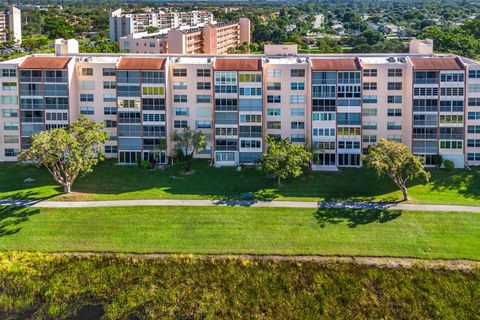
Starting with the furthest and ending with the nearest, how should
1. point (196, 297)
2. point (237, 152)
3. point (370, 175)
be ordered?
point (237, 152) < point (370, 175) < point (196, 297)

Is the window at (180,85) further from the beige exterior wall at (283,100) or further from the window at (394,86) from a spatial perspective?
the window at (394,86)

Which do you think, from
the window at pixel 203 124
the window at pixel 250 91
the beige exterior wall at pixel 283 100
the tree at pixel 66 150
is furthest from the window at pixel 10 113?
the window at pixel 250 91

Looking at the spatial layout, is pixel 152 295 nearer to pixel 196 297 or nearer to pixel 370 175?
A: pixel 196 297

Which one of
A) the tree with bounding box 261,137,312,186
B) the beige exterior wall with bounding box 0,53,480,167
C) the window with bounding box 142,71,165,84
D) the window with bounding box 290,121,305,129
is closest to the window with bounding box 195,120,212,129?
the beige exterior wall with bounding box 0,53,480,167

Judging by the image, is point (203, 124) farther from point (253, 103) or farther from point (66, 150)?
point (66, 150)

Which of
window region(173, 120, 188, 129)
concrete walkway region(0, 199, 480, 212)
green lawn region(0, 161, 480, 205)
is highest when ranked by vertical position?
window region(173, 120, 188, 129)

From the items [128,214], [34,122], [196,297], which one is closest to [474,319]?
[196,297]

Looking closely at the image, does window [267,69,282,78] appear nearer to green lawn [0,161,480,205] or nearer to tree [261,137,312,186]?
tree [261,137,312,186]
